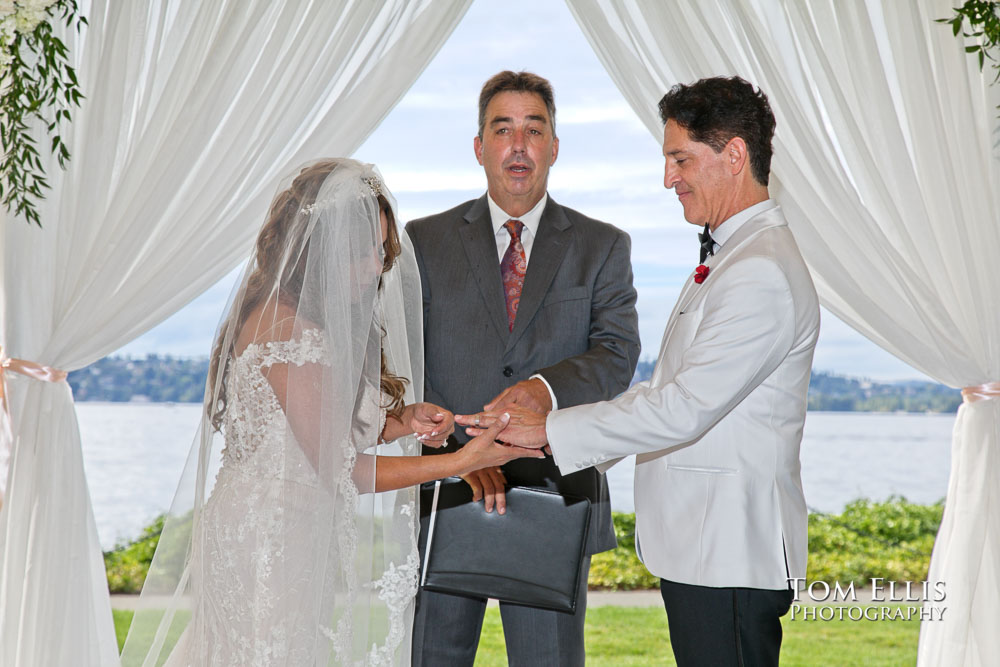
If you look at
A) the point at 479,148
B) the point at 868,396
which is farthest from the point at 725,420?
the point at 868,396

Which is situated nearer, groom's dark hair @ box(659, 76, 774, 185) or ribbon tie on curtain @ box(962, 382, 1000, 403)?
groom's dark hair @ box(659, 76, 774, 185)

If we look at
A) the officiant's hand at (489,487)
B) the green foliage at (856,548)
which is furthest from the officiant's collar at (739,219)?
the green foliage at (856,548)

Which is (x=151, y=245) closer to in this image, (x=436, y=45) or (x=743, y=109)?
(x=436, y=45)

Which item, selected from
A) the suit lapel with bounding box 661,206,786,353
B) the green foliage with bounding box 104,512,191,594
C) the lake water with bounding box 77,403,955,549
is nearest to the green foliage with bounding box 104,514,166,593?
the green foliage with bounding box 104,512,191,594

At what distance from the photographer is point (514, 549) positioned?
255cm

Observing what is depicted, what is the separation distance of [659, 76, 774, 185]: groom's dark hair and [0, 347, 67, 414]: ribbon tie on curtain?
230cm

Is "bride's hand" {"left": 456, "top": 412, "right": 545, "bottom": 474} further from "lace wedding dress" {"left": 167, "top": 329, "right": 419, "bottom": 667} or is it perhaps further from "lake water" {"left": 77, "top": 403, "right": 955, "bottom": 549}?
"lake water" {"left": 77, "top": 403, "right": 955, "bottom": 549}

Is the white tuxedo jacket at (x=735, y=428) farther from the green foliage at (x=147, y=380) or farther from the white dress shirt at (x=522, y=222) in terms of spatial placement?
the green foliage at (x=147, y=380)

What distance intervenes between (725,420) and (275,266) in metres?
1.06

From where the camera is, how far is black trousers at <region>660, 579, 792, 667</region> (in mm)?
2062

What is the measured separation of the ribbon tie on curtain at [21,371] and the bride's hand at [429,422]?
147cm

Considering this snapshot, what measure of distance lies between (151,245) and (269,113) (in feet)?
2.04

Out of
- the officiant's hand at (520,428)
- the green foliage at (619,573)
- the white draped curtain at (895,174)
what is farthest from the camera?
the green foliage at (619,573)

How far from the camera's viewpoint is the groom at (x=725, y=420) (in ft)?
6.82
